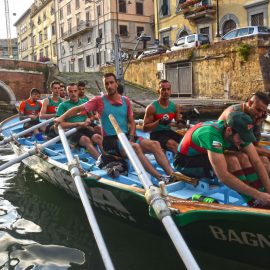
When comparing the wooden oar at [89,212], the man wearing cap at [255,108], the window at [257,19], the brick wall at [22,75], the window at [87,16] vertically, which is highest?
the window at [87,16]

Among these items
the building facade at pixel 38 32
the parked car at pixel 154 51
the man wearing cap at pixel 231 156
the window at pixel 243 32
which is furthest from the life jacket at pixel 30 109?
the building facade at pixel 38 32

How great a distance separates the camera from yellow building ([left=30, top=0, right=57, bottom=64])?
49.5 meters

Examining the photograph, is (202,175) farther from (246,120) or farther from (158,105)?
(158,105)

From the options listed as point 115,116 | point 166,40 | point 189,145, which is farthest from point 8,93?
point 189,145

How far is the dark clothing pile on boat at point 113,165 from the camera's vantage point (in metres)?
5.18

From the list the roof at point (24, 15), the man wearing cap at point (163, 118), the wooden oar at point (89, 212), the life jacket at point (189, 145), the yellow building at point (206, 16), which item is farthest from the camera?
the roof at point (24, 15)

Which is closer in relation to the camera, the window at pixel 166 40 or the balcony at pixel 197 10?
the balcony at pixel 197 10

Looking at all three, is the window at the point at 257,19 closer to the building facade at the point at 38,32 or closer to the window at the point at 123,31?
the window at the point at 123,31

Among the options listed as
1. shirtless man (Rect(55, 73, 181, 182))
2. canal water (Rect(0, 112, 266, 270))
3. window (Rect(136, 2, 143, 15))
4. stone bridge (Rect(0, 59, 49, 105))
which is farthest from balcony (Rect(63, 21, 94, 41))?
shirtless man (Rect(55, 73, 181, 182))

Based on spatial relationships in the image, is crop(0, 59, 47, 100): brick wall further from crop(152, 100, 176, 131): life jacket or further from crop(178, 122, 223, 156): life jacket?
crop(178, 122, 223, 156): life jacket

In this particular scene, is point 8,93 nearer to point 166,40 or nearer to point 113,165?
point 166,40

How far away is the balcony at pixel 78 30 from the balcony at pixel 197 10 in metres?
13.8

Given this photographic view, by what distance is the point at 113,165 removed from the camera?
5.29 meters

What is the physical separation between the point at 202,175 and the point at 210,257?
3.08 feet
